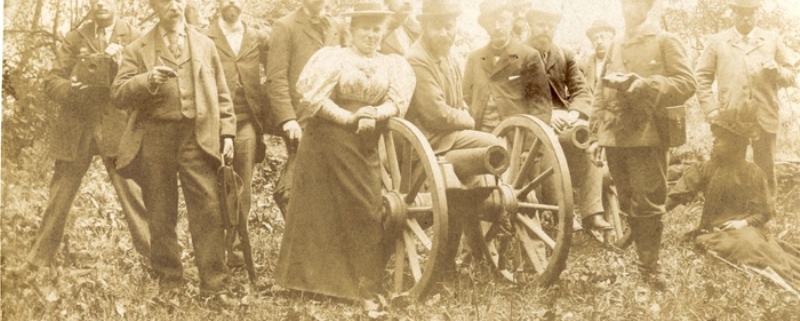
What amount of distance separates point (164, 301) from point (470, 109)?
202cm

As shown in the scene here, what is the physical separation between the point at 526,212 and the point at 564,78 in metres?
0.92

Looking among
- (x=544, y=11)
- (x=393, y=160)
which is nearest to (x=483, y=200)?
(x=393, y=160)

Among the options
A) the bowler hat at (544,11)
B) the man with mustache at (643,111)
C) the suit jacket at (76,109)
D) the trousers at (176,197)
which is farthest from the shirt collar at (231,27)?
the man with mustache at (643,111)

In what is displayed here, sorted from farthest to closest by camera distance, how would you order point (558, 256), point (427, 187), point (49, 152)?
point (49, 152) → point (427, 187) → point (558, 256)

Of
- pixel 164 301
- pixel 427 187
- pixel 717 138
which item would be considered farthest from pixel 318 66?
pixel 717 138

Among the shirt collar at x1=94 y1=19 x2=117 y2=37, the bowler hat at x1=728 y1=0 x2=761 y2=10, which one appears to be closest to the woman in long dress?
the shirt collar at x1=94 y1=19 x2=117 y2=37

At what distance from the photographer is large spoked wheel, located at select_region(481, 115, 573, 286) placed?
14.7ft

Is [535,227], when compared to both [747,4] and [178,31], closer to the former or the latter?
[747,4]

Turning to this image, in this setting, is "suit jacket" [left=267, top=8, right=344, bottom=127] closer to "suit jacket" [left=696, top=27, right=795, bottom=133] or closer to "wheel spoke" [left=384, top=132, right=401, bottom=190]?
"wheel spoke" [left=384, top=132, right=401, bottom=190]

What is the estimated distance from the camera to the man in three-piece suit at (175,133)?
184 inches

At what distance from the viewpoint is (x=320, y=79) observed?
14.7ft

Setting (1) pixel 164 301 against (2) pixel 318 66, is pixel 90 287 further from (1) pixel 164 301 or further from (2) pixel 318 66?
(2) pixel 318 66

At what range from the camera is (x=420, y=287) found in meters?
4.42

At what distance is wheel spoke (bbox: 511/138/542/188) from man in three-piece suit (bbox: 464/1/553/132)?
0.42m
